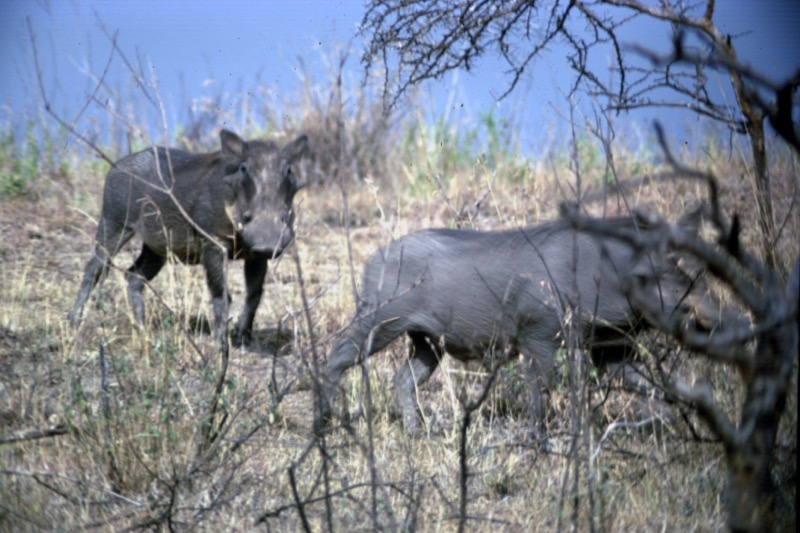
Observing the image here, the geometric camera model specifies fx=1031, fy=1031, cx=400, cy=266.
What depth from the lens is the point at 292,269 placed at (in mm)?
7953

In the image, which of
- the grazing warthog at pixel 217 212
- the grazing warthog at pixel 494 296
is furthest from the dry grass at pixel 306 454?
the grazing warthog at pixel 217 212

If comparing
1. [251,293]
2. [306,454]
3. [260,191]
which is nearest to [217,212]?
[260,191]

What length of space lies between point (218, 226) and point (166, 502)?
3352mm

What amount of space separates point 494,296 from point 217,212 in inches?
104

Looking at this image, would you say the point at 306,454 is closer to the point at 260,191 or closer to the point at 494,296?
the point at 494,296

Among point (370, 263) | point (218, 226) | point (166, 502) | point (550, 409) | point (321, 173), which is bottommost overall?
point (166, 502)

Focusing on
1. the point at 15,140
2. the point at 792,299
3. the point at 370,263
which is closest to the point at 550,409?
the point at 370,263

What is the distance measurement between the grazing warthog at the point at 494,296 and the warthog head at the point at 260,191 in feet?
5.11

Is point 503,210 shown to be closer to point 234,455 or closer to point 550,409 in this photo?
point 550,409

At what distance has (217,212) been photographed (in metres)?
6.42

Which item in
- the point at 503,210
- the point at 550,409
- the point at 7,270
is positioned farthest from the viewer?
the point at 503,210

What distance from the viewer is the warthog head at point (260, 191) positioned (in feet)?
20.0

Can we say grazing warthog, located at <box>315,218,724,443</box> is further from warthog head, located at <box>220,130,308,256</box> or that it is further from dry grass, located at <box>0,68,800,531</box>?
Result: warthog head, located at <box>220,130,308,256</box>

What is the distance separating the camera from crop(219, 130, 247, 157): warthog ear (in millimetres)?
6309
